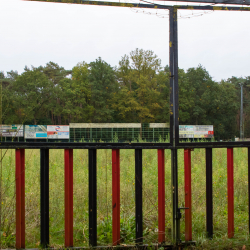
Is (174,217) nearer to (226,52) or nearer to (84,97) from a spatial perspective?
(84,97)

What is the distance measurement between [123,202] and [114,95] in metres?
1.79

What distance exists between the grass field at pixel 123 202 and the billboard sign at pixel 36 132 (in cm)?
41

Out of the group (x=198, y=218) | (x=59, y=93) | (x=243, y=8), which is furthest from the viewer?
(x=198, y=218)

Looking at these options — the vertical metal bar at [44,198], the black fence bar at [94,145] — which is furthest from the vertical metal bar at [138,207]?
the vertical metal bar at [44,198]

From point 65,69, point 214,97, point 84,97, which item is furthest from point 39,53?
point 214,97

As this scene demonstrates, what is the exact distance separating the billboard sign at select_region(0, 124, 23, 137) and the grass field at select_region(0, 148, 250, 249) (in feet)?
1.00

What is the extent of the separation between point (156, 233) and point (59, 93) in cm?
203

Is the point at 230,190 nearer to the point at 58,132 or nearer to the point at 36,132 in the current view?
the point at 58,132

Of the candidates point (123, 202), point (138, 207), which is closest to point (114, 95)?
point (138, 207)

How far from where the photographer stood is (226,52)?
102 inches

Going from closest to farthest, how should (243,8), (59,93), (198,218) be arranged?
(59,93), (243,8), (198,218)

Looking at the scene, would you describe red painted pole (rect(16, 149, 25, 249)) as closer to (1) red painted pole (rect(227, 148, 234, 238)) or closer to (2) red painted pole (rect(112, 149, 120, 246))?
(2) red painted pole (rect(112, 149, 120, 246))

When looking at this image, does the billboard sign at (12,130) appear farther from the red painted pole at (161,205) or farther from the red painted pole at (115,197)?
the red painted pole at (161,205)

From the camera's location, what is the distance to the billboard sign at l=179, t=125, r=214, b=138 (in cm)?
239
